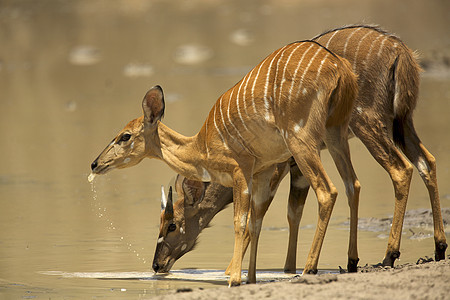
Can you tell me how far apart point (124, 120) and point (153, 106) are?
12.1 meters

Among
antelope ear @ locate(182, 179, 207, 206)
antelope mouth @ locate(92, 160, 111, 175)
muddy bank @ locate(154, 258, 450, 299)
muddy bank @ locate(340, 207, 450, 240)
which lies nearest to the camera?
muddy bank @ locate(154, 258, 450, 299)

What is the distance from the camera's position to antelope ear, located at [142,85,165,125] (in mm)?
7809

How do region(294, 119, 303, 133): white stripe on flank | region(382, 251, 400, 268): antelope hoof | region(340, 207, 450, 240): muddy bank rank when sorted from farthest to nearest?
region(340, 207, 450, 240): muddy bank < region(382, 251, 400, 268): antelope hoof < region(294, 119, 303, 133): white stripe on flank

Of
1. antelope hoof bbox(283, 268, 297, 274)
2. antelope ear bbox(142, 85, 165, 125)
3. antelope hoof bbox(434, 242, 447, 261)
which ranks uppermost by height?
antelope ear bbox(142, 85, 165, 125)

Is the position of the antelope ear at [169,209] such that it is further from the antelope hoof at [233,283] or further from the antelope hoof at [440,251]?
the antelope hoof at [440,251]

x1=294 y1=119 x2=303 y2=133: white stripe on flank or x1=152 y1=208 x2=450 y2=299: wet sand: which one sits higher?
x1=294 y1=119 x2=303 y2=133: white stripe on flank

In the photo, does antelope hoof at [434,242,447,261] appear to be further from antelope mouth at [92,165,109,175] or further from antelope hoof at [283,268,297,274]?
antelope mouth at [92,165,109,175]

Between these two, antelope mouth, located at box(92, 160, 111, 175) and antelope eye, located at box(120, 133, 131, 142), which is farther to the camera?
antelope mouth, located at box(92, 160, 111, 175)

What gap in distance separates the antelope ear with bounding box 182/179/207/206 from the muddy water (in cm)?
62

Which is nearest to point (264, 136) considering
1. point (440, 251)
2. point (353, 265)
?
point (353, 265)

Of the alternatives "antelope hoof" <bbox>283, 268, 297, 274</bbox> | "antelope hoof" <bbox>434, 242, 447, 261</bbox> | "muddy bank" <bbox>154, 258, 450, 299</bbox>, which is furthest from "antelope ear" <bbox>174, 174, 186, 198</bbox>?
"antelope hoof" <bbox>434, 242, 447, 261</bbox>

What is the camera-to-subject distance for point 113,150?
7973 mm

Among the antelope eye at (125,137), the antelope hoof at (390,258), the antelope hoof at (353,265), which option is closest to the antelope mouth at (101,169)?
the antelope eye at (125,137)

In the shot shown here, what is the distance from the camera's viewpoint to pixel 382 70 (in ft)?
27.3
